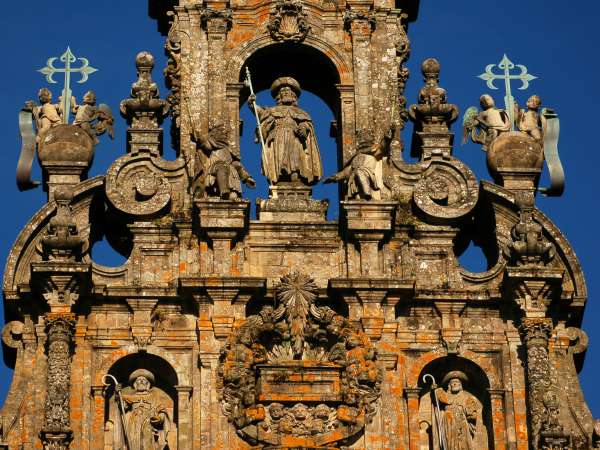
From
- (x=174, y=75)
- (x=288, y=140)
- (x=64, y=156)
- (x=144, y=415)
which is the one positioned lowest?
(x=144, y=415)

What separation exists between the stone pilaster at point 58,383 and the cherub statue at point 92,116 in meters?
3.79

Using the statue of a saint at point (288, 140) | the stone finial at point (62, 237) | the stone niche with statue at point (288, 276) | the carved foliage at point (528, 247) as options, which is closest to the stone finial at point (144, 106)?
the stone niche with statue at point (288, 276)

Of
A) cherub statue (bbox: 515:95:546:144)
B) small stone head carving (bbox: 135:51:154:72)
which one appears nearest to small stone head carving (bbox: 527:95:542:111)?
cherub statue (bbox: 515:95:546:144)

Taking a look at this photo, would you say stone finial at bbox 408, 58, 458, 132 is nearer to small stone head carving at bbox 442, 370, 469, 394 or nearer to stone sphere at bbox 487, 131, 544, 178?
stone sphere at bbox 487, 131, 544, 178

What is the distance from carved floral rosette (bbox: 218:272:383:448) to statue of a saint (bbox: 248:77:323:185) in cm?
232

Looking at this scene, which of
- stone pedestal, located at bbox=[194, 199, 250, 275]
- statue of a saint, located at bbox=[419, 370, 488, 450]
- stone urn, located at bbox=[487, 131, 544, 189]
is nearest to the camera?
statue of a saint, located at bbox=[419, 370, 488, 450]

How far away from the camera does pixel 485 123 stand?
161ft

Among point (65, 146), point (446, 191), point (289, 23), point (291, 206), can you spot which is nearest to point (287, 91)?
point (289, 23)

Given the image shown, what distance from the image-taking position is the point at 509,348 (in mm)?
46719

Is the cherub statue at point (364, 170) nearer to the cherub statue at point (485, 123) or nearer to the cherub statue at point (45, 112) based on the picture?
the cherub statue at point (485, 123)

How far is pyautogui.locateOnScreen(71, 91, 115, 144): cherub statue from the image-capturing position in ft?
160

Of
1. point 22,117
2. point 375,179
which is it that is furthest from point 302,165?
point 22,117

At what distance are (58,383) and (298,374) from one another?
3550 mm

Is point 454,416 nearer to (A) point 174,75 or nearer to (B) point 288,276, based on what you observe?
(B) point 288,276
